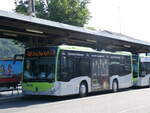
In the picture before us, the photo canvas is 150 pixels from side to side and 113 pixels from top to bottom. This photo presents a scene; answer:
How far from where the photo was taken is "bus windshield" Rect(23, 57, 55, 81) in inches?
664

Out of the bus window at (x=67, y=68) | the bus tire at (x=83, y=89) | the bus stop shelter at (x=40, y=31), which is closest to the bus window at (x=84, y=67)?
the bus tire at (x=83, y=89)

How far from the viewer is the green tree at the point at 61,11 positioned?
162 feet

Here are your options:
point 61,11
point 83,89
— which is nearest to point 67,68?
point 83,89

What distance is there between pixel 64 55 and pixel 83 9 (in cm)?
3639

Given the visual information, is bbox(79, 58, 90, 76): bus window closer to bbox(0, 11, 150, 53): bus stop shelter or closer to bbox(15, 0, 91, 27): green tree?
bbox(0, 11, 150, 53): bus stop shelter

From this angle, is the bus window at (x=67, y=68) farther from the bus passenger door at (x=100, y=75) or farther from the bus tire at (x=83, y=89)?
the bus passenger door at (x=100, y=75)

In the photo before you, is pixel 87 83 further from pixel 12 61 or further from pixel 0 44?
pixel 0 44

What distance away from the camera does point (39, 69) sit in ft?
56.7

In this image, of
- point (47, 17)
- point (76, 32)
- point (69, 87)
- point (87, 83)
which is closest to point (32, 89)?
point (69, 87)

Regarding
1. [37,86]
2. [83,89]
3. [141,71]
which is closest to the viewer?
[37,86]

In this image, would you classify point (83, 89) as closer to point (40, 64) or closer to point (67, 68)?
point (67, 68)

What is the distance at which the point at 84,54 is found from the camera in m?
19.4

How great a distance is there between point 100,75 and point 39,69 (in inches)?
201

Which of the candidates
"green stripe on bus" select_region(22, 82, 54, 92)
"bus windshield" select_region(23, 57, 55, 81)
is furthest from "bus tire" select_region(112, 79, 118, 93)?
"green stripe on bus" select_region(22, 82, 54, 92)
